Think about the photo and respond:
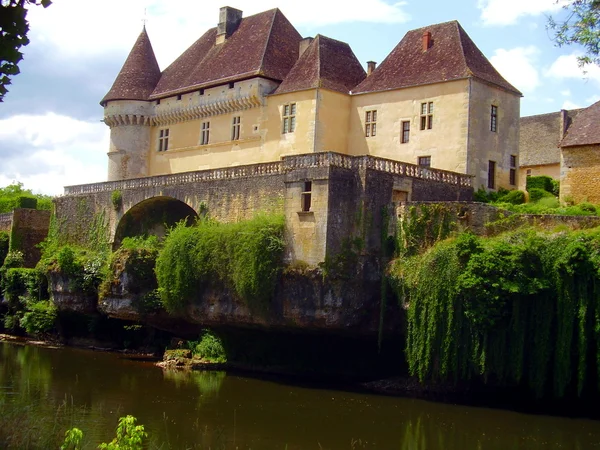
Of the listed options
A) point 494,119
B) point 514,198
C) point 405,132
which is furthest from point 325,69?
point 514,198

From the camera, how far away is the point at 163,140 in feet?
151

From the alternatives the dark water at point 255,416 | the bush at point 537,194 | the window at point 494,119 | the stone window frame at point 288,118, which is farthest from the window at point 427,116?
the dark water at point 255,416

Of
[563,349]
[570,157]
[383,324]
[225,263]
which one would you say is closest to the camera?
[563,349]

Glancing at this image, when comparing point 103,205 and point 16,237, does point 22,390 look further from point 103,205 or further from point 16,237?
point 16,237

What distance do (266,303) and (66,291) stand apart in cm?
1324

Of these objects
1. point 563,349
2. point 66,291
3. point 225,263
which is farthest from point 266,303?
point 66,291

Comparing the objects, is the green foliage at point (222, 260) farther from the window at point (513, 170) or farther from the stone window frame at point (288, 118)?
the window at point (513, 170)

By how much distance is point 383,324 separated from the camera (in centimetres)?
2792

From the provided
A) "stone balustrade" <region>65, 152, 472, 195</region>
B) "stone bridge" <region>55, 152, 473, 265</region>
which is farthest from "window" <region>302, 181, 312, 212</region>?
"stone balustrade" <region>65, 152, 472, 195</region>

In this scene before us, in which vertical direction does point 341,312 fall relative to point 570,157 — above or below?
below

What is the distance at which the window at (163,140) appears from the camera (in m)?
45.7

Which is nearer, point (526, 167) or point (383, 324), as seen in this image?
point (383, 324)

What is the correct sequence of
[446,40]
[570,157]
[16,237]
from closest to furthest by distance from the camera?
1. [570,157]
2. [446,40]
3. [16,237]

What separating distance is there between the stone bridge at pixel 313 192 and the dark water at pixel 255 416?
17.3 feet
